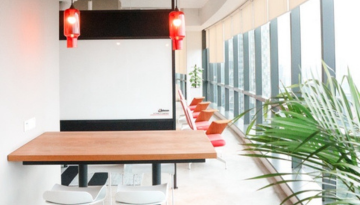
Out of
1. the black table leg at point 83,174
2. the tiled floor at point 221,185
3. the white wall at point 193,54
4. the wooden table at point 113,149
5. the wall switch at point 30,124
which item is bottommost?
the tiled floor at point 221,185

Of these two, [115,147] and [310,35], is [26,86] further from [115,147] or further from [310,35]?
[310,35]

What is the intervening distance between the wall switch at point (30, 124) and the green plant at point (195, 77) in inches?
432

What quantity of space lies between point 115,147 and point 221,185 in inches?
94.2

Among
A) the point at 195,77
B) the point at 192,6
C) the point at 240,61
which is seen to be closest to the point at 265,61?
the point at 240,61

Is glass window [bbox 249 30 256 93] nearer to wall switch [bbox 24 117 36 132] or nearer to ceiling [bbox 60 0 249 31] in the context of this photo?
ceiling [bbox 60 0 249 31]

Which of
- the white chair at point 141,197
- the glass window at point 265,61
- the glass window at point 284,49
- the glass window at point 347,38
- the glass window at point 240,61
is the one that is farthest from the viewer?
the glass window at point 240,61

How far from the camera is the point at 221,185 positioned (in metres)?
5.59

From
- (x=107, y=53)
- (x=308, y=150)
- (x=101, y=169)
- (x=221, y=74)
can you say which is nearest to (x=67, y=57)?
(x=107, y=53)

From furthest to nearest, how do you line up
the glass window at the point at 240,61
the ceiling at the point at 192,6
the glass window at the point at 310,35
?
the glass window at the point at 240,61
the ceiling at the point at 192,6
the glass window at the point at 310,35

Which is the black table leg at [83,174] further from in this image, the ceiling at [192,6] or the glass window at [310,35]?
the glass window at [310,35]

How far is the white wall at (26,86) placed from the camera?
3.29 metres

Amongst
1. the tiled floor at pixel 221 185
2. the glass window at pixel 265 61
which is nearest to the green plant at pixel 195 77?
the glass window at pixel 265 61

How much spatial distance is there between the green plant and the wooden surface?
10.5m

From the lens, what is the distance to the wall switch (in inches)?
147
